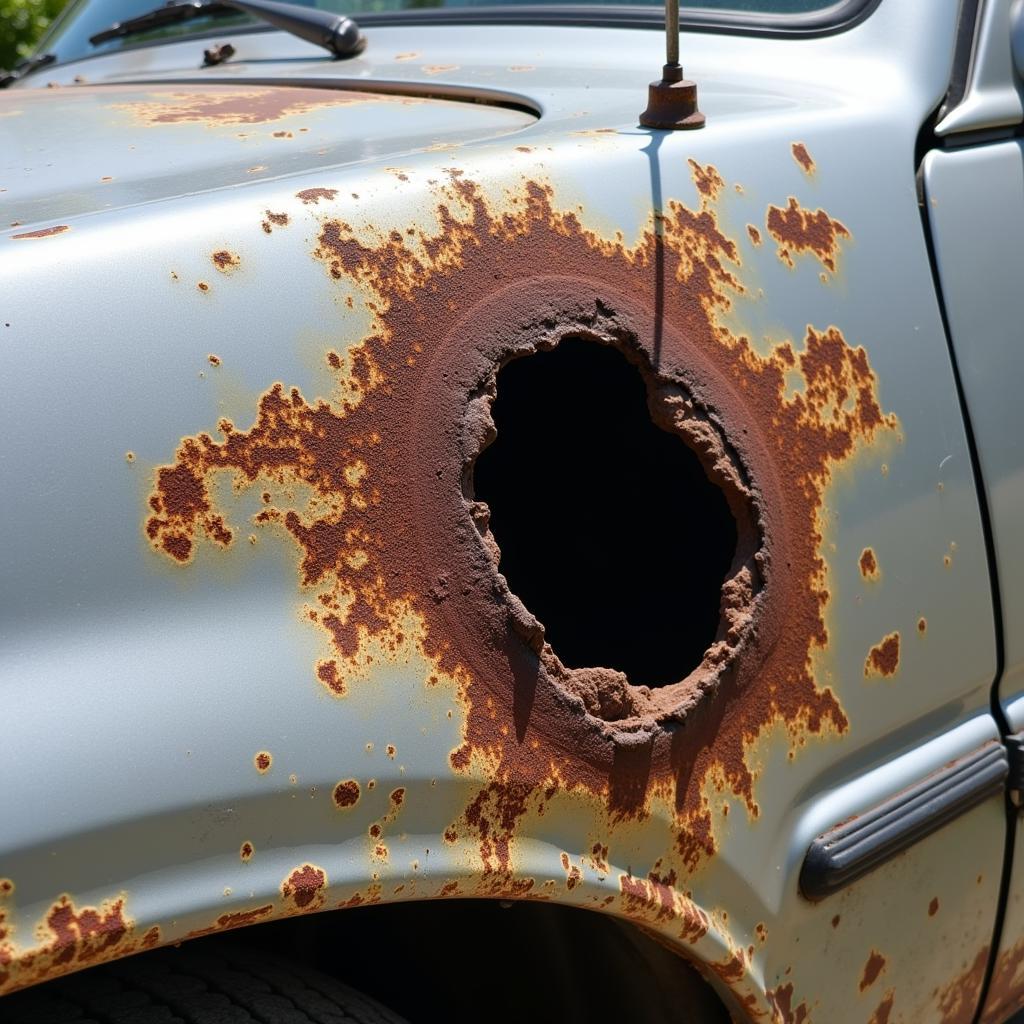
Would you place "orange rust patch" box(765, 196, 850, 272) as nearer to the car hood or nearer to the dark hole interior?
the dark hole interior

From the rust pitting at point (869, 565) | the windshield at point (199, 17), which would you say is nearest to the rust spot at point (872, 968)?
the rust pitting at point (869, 565)

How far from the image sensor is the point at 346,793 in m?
1.03

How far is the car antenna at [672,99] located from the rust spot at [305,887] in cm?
85

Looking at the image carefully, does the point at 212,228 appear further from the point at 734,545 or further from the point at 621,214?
the point at 734,545

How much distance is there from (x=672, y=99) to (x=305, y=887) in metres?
0.90

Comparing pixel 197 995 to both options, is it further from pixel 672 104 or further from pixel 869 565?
pixel 672 104

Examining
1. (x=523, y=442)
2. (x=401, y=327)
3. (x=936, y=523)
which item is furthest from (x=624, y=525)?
(x=401, y=327)

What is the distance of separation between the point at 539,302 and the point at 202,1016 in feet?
2.24

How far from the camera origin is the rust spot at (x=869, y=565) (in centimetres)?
141

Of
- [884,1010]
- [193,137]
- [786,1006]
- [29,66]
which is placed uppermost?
[193,137]

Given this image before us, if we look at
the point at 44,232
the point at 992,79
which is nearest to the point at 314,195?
the point at 44,232

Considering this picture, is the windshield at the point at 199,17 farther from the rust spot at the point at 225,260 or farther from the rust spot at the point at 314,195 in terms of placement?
the rust spot at the point at 225,260

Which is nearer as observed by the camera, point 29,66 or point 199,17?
point 199,17

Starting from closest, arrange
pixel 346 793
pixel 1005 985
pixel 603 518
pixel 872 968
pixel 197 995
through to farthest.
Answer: pixel 346 793, pixel 197 995, pixel 872 968, pixel 603 518, pixel 1005 985
